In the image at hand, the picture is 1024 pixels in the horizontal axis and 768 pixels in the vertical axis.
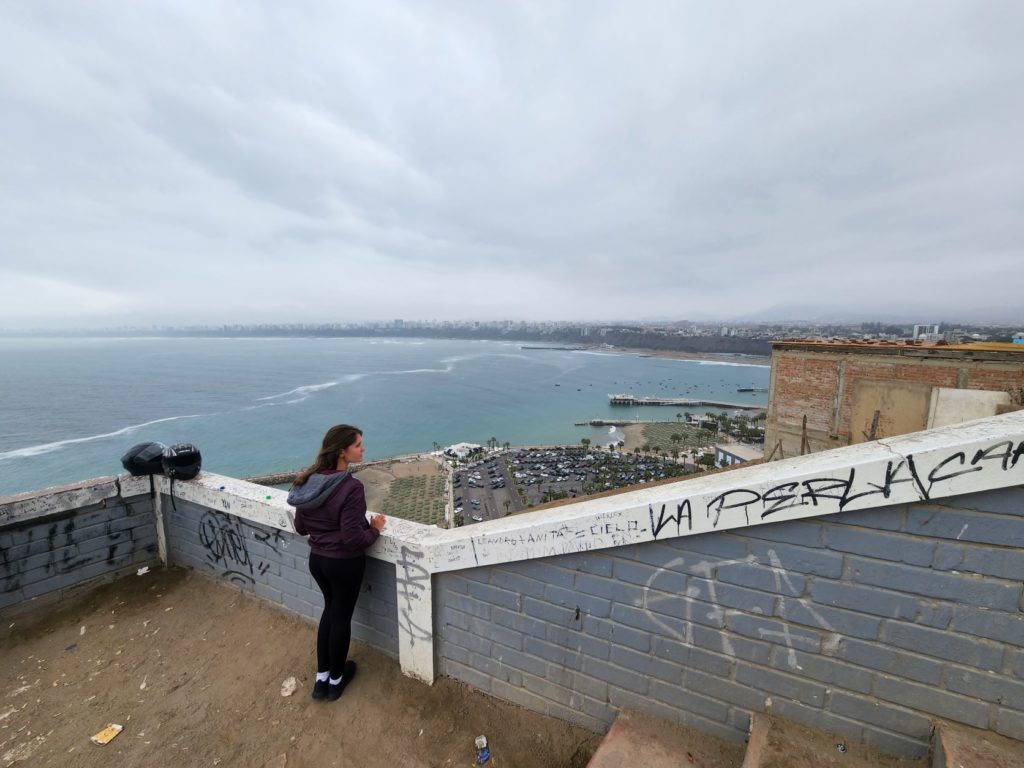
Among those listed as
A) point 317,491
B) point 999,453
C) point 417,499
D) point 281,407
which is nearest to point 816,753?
point 999,453

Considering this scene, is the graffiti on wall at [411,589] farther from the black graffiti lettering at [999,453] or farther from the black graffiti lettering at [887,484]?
the black graffiti lettering at [999,453]

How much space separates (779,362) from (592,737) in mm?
9431

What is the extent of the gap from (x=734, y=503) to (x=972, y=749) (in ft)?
4.12

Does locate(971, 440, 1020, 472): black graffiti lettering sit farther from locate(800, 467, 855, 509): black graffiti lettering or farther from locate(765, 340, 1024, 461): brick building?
locate(765, 340, 1024, 461): brick building

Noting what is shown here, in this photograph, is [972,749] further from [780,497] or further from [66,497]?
[66,497]

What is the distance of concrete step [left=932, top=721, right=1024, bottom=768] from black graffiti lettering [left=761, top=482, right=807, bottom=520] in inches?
41.1

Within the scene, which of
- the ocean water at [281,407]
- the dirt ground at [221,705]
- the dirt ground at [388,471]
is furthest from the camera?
the ocean water at [281,407]

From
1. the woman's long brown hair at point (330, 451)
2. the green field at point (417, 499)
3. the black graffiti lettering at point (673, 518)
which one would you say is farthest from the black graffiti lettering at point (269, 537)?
the green field at point (417, 499)

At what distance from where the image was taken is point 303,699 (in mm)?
2863

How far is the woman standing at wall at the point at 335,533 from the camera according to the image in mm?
2633

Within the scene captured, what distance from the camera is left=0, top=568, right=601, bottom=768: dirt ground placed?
2.52 m

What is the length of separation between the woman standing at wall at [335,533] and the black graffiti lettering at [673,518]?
1733 millimetres

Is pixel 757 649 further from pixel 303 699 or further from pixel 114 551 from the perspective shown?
pixel 114 551

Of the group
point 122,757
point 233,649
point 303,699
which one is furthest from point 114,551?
point 303,699
